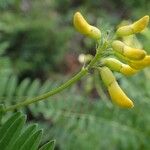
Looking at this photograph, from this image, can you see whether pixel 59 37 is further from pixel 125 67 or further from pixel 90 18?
pixel 125 67

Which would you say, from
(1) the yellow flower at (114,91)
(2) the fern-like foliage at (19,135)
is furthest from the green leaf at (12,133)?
(1) the yellow flower at (114,91)

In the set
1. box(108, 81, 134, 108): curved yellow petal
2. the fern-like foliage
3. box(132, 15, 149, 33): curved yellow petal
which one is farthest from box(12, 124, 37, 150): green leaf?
box(132, 15, 149, 33): curved yellow petal

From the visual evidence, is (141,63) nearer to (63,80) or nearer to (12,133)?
(12,133)

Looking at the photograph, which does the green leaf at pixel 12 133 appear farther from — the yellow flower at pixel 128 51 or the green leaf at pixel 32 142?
the yellow flower at pixel 128 51

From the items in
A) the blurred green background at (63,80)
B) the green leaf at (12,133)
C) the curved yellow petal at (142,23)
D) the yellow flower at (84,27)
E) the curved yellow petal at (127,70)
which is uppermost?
the curved yellow petal at (142,23)

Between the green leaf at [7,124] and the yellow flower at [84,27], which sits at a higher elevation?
the yellow flower at [84,27]

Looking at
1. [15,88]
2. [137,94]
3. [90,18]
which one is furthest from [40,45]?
[15,88]
